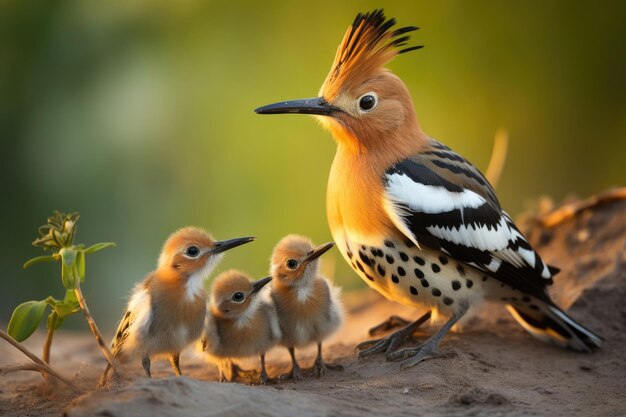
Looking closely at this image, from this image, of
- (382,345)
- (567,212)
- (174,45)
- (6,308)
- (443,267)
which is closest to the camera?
(443,267)

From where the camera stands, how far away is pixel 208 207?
9945mm

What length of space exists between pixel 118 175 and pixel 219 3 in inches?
97.3

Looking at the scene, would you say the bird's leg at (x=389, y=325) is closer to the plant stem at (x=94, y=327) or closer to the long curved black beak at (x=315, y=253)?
the long curved black beak at (x=315, y=253)

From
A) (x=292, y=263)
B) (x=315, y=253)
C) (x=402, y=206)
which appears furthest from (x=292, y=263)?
(x=402, y=206)

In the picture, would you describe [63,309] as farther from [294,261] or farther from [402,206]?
[402,206]

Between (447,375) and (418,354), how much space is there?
380mm

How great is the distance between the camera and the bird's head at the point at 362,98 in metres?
5.14

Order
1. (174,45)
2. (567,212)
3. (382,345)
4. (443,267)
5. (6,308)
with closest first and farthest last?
(443,267)
(382,345)
(567,212)
(6,308)
(174,45)

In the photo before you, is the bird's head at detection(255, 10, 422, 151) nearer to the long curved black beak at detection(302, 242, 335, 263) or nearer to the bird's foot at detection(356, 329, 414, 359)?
the long curved black beak at detection(302, 242, 335, 263)

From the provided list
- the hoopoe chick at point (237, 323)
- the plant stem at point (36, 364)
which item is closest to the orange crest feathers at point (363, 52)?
the hoopoe chick at point (237, 323)

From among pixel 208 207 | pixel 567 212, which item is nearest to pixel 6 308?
pixel 208 207

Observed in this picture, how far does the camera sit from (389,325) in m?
5.97

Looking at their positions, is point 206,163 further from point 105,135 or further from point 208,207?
point 105,135

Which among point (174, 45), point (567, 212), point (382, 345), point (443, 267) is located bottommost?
point (382, 345)
